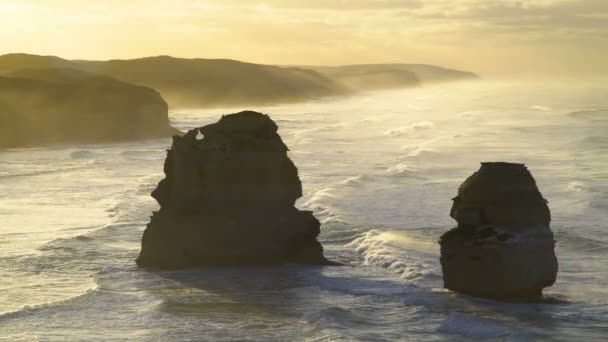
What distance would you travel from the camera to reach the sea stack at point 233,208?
99.5 ft

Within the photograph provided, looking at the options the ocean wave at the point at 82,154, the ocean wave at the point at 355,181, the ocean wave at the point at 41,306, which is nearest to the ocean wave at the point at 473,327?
the ocean wave at the point at 41,306

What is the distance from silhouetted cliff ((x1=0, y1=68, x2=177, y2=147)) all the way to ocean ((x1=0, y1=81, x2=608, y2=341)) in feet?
106

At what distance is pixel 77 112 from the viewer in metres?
106

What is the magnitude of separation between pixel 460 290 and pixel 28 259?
45.7ft

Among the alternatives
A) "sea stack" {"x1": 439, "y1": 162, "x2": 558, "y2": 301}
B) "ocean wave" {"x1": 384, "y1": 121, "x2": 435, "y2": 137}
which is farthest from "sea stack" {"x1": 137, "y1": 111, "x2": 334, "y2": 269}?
"ocean wave" {"x1": 384, "y1": 121, "x2": 435, "y2": 137}

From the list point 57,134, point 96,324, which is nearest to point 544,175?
point 96,324

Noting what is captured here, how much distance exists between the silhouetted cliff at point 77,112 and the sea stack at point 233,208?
224ft

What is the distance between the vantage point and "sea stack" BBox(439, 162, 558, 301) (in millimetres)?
25578

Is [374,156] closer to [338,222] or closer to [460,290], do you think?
[338,222]

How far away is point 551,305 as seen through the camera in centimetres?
2567

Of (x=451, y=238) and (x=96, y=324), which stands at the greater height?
(x=451, y=238)

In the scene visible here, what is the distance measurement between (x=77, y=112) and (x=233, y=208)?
257 ft

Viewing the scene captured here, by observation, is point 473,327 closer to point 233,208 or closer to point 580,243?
point 233,208

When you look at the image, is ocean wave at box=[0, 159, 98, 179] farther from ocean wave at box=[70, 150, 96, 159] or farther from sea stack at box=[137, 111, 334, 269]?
sea stack at box=[137, 111, 334, 269]
